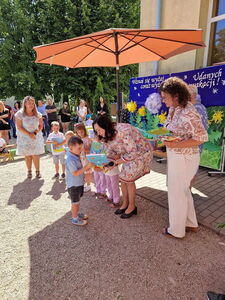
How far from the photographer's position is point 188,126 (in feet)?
7.23

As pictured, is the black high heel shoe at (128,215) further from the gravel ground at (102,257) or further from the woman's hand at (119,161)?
the woman's hand at (119,161)

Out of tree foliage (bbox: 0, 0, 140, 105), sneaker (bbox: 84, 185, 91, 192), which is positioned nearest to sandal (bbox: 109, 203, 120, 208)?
sneaker (bbox: 84, 185, 91, 192)

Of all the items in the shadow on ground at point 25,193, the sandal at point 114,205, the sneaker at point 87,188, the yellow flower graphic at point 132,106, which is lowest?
the shadow on ground at point 25,193

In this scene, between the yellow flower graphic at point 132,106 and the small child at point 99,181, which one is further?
the yellow flower graphic at point 132,106

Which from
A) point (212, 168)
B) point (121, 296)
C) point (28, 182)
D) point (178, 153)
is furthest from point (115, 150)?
point (212, 168)

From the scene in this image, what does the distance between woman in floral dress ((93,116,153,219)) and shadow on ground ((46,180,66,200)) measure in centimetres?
158

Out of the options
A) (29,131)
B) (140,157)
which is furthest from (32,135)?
(140,157)

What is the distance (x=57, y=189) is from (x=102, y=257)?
2.19 m

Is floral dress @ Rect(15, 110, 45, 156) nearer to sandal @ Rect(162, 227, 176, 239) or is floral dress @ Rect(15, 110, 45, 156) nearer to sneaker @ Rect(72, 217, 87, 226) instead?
sneaker @ Rect(72, 217, 87, 226)

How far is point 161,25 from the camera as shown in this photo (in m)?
6.00

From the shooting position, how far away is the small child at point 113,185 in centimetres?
330

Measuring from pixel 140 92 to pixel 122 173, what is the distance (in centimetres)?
388

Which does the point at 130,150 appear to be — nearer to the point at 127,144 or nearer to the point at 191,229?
the point at 127,144

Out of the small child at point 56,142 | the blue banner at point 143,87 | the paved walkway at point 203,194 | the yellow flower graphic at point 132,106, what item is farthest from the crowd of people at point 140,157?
the yellow flower graphic at point 132,106
